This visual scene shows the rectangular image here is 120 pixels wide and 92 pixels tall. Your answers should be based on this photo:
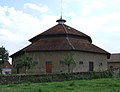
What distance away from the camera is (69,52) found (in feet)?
180

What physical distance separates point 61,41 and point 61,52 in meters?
2.93

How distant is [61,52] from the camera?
54906mm

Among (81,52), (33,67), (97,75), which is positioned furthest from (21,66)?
(97,75)

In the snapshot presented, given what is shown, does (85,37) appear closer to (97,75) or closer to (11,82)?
(97,75)

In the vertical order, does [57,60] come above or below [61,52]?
below

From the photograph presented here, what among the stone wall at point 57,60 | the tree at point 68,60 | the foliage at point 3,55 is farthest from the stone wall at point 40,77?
the foliage at point 3,55

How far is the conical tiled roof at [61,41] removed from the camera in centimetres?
5541

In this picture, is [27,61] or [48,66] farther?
[48,66]

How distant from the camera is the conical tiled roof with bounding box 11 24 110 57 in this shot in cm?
5541

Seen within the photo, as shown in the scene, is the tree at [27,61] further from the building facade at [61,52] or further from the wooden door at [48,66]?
the wooden door at [48,66]

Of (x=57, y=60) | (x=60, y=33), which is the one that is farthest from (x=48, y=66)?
(x=60, y=33)

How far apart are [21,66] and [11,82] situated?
19.5 metres

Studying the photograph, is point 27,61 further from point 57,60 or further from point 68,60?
point 68,60

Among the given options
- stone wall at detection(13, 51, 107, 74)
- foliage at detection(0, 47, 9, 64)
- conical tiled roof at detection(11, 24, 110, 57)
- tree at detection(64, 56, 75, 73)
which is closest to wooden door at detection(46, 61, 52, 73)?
stone wall at detection(13, 51, 107, 74)
